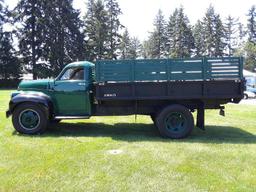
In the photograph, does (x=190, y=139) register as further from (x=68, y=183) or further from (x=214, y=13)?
(x=214, y=13)

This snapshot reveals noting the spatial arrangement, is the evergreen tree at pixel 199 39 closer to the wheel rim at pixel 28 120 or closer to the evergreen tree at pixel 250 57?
the evergreen tree at pixel 250 57

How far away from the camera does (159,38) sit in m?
77.5

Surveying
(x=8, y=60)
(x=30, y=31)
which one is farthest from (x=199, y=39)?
(x=8, y=60)

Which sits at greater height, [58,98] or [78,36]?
[78,36]

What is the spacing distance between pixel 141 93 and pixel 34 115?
9.62 feet

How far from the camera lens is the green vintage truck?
30.2 ft

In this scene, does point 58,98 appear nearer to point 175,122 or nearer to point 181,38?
point 175,122

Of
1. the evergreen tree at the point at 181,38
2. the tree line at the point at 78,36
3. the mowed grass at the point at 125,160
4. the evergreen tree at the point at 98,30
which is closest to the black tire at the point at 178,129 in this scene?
the mowed grass at the point at 125,160

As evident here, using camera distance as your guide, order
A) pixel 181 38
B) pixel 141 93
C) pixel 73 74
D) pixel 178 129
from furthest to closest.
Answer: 1. pixel 181 38
2. pixel 73 74
3. pixel 178 129
4. pixel 141 93

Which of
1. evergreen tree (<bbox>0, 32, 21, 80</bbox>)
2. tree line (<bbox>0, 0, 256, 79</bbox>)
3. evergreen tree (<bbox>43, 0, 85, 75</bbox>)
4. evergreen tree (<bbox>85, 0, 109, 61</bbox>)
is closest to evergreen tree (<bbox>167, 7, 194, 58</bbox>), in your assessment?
tree line (<bbox>0, 0, 256, 79</bbox>)

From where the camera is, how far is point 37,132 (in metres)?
9.64

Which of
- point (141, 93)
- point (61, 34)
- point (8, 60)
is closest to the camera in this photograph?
point (141, 93)

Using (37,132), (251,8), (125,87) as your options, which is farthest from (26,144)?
(251,8)

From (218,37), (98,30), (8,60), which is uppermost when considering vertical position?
(218,37)
